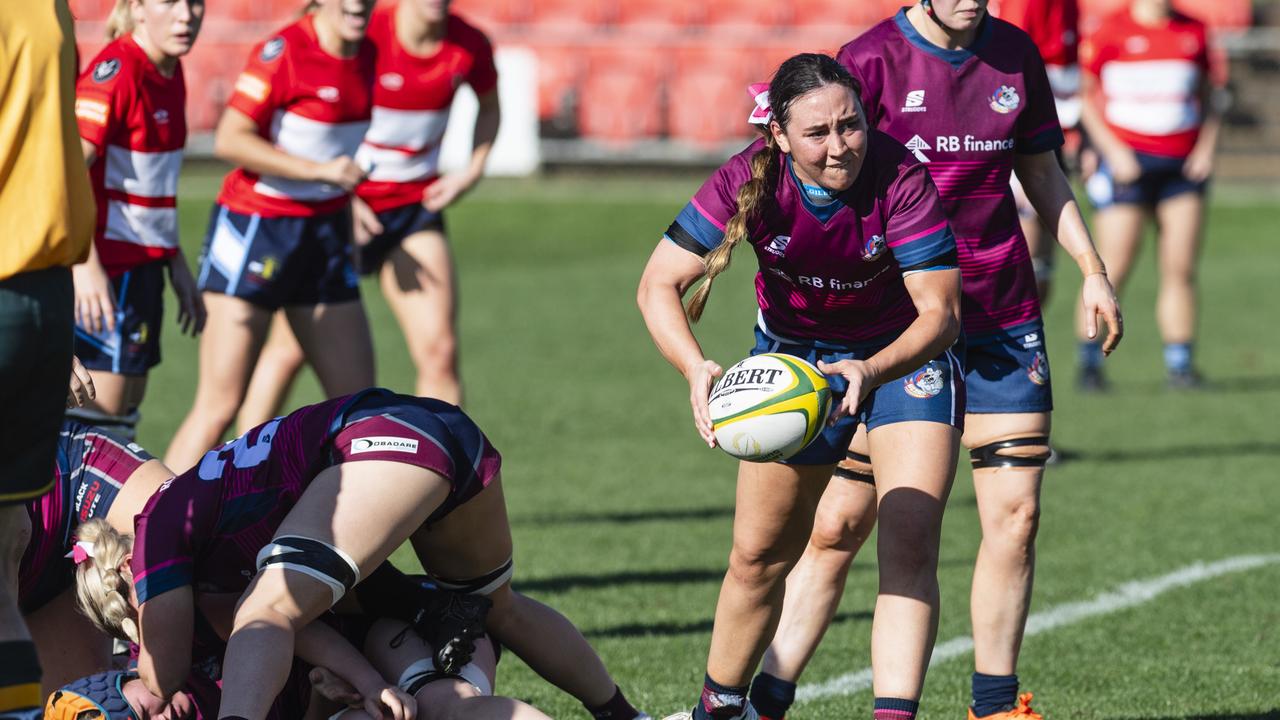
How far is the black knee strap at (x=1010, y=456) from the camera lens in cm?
477

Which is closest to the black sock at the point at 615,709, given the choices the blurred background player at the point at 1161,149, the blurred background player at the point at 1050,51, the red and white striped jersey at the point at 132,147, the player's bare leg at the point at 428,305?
the red and white striped jersey at the point at 132,147

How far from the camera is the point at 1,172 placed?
3.23 m

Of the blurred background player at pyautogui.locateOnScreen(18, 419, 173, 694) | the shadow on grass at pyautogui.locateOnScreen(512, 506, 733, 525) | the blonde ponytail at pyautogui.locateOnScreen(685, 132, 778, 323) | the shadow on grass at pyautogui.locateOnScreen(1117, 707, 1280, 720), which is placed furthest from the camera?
the shadow on grass at pyautogui.locateOnScreen(512, 506, 733, 525)

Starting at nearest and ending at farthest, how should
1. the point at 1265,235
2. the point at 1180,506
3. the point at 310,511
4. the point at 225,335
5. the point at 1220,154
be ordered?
the point at 310,511 < the point at 225,335 < the point at 1180,506 < the point at 1265,235 < the point at 1220,154

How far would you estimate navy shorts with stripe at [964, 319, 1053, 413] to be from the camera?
482 centimetres

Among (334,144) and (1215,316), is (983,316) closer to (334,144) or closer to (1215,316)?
(334,144)

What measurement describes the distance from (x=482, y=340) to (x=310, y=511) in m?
9.63

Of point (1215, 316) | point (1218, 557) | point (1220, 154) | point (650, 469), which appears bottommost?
point (1220, 154)

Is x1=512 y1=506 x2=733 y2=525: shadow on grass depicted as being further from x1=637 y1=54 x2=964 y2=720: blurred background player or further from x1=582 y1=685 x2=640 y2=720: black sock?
x1=637 y1=54 x2=964 y2=720: blurred background player

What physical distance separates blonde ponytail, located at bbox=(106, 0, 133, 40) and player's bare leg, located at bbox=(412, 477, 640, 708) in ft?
8.37

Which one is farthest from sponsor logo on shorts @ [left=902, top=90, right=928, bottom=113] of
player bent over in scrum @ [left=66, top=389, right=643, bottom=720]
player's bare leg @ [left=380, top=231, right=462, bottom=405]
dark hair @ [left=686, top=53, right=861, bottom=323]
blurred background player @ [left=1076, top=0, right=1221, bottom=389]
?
blurred background player @ [left=1076, top=0, right=1221, bottom=389]

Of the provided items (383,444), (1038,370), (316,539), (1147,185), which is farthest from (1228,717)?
(1147,185)

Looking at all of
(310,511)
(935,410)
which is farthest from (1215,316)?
(310,511)

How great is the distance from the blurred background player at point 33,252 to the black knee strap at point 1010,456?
2.50m
